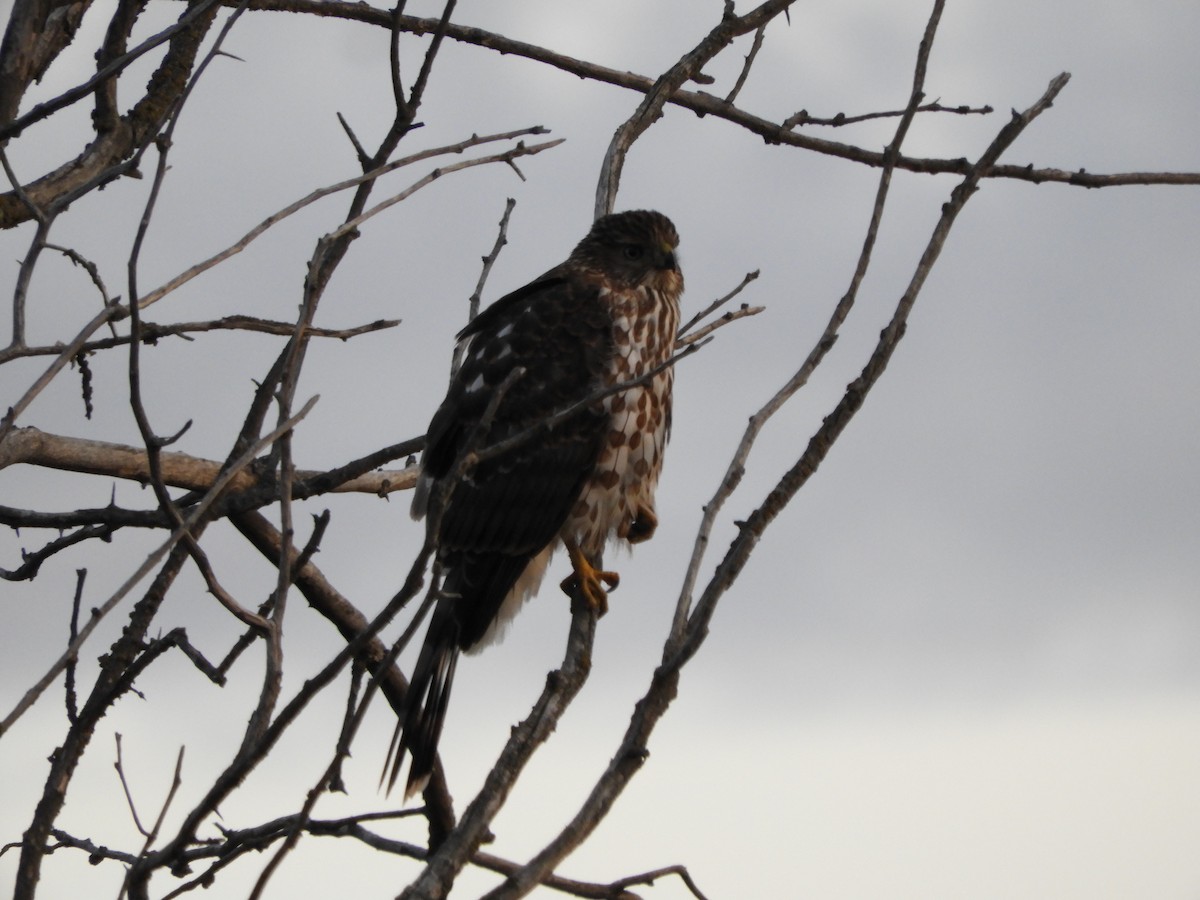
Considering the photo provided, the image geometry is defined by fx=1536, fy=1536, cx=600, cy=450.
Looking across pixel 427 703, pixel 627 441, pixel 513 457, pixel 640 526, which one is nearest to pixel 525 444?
pixel 513 457

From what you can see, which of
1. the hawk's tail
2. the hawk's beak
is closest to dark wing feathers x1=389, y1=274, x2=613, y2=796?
the hawk's tail

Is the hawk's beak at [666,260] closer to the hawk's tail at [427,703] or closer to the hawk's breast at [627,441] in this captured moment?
the hawk's breast at [627,441]

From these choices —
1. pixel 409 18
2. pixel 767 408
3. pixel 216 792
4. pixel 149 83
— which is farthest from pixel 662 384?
pixel 216 792

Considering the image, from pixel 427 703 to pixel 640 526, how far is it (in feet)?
2.75

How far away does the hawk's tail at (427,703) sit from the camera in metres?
3.88

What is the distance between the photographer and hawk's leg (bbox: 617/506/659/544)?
4.46 meters

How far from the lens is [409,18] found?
4.40 metres

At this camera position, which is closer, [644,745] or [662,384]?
[644,745]

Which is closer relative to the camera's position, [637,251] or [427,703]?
[427,703]

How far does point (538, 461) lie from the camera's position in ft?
14.2

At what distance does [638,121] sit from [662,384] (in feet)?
2.51

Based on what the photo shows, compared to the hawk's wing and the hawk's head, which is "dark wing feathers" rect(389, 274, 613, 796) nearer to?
the hawk's wing

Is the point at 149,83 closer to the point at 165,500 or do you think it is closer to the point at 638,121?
the point at 638,121

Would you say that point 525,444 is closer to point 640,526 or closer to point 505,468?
point 505,468
